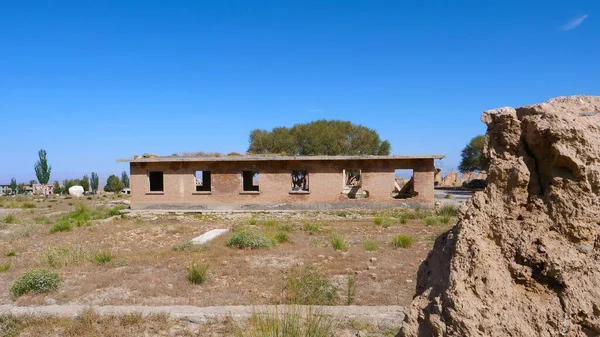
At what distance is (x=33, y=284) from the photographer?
6.85 meters

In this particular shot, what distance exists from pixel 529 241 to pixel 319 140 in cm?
3894

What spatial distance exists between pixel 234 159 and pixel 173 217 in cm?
Result: 441

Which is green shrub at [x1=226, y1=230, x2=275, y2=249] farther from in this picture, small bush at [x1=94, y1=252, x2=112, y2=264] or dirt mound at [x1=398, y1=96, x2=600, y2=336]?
dirt mound at [x1=398, y1=96, x2=600, y2=336]

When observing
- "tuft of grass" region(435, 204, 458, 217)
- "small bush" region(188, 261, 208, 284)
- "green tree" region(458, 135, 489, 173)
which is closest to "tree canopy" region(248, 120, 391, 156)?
"green tree" region(458, 135, 489, 173)

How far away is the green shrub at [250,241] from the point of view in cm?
1077

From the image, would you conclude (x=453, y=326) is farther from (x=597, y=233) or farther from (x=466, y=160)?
(x=466, y=160)

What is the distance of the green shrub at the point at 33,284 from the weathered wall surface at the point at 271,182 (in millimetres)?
15323

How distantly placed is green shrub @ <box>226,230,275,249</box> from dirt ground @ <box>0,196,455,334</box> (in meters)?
0.29

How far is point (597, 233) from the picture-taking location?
2525 millimetres

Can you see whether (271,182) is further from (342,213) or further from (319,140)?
(319,140)

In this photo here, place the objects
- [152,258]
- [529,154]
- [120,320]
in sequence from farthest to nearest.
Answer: [152,258], [120,320], [529,154]

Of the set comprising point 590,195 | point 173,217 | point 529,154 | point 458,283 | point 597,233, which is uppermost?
point 529,154

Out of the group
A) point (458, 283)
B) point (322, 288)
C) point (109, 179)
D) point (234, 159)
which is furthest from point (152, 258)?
point (109, 179)

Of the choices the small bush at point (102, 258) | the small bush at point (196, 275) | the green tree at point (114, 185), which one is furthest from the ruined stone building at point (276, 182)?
the green tree at point (114, 185)
